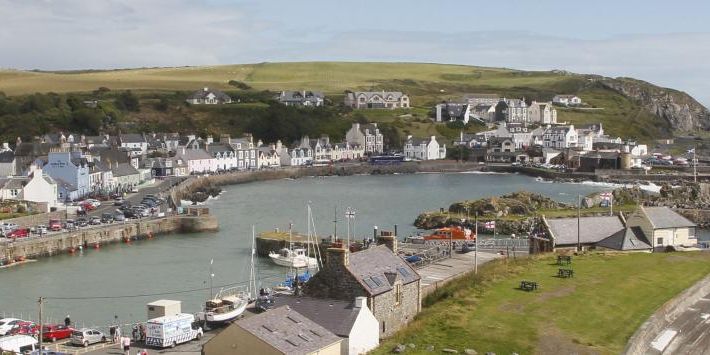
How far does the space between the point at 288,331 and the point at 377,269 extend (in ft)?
16.4

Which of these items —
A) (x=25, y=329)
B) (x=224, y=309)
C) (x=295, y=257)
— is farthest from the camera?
(x=295, y=257)

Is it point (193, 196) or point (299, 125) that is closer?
point (193, 196)

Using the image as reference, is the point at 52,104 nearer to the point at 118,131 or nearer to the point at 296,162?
the point at 118,131

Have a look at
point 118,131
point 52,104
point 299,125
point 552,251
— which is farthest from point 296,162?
point 552,251

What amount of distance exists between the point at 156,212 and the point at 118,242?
718 centimetres

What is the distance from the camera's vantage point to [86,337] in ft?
77.6

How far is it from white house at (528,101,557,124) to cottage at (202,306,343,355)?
12328 cm

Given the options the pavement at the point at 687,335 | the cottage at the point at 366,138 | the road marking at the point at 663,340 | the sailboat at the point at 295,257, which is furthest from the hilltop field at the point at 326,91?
the road marking at the point at 663,340

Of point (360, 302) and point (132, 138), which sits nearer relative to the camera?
point (360, 302)

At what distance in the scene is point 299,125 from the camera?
114m

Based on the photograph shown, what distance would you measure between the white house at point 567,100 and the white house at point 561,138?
36.0 metres

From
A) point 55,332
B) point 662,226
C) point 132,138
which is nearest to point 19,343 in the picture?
point 55,332

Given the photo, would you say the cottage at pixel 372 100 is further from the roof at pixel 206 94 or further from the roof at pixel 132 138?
the roof at pixel 132 138

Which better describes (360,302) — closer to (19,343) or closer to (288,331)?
(288,331)
